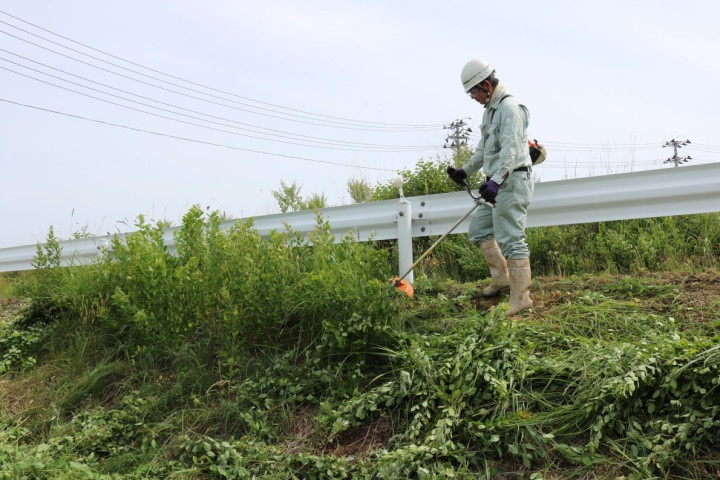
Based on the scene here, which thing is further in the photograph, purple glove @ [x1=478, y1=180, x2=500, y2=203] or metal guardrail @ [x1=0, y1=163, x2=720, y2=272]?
metal guardrail @ [x1=0, y1=163, x2=720, y2=272]

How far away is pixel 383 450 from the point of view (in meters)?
3.29

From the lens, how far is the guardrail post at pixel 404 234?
5.22 m

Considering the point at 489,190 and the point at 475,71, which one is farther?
the point at 475,71

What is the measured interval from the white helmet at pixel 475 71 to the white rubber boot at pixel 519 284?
1613 mm

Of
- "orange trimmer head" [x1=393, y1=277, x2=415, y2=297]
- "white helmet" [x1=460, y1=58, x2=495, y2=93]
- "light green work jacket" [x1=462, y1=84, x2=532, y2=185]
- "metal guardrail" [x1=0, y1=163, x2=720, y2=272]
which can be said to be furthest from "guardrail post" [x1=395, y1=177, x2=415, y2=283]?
"white helmet" [x1=460, y1=58, x2=495, y2=93]

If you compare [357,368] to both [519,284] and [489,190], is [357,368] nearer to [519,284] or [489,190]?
[519,284]

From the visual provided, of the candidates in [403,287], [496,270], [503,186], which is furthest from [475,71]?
[403,287]

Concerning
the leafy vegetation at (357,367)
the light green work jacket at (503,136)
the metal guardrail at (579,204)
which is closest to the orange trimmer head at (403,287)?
the leafy vegetation at (357,367)

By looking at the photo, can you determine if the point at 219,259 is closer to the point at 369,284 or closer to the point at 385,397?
the point at 369,284

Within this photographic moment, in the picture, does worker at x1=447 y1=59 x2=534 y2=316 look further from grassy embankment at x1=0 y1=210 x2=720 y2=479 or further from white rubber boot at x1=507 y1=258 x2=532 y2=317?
grassy embankment at x1=0 y1=210 x2=720 y2=479

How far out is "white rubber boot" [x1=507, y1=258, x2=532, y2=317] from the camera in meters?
4.52

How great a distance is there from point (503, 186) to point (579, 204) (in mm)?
898

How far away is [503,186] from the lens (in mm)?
4648

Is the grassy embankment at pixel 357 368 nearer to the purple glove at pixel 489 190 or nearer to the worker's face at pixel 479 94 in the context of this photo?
the purple glove at pixel 489 190
